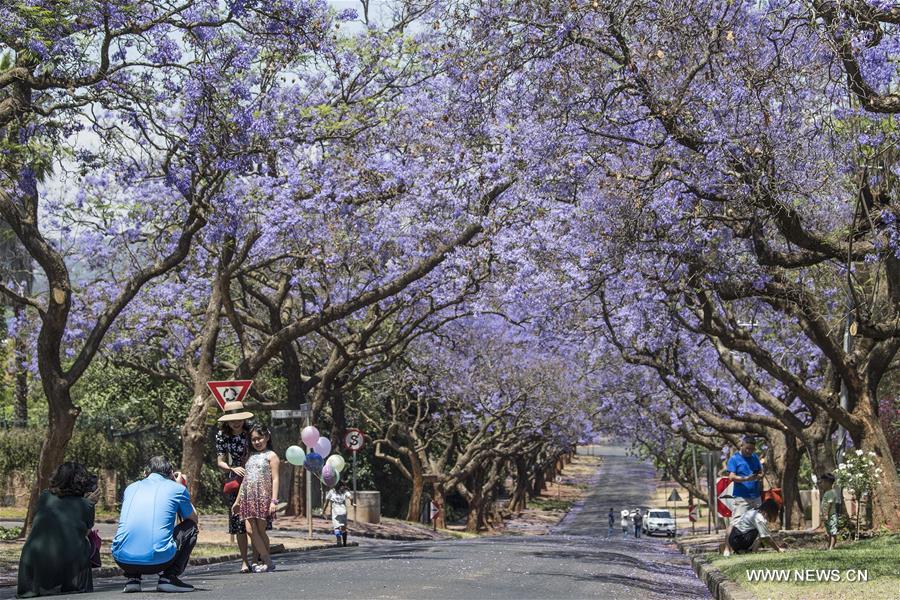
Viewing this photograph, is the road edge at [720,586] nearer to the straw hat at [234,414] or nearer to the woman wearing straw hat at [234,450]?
the woman wearing straw hat at [234,450]

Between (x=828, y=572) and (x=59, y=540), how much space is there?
24.5ft

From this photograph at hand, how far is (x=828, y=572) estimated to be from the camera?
41.2 feet

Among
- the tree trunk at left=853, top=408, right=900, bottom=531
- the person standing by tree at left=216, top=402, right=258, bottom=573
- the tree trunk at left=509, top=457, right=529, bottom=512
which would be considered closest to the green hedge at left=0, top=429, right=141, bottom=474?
the person standing by tree at left=216, top=402, right=258, bottom=573

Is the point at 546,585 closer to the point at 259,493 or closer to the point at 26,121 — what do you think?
the point at 259,493

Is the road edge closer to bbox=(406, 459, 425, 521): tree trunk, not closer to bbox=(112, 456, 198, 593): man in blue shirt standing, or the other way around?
bbox=(112, 456, 198, 593): man in blue shirt standing

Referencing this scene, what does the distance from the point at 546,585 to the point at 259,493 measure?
307 centimetres

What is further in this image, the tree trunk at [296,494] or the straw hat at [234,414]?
the tree trunk at [296,494]

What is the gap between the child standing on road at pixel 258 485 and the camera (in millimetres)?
12586

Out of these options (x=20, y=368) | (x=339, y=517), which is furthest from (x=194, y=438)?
(x=20, y=368)

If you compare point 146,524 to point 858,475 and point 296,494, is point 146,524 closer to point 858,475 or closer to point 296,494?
point 858,475

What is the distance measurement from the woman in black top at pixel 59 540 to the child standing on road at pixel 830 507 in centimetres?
1148

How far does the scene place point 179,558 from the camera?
1066 cm

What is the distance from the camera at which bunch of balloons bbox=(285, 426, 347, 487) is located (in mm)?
17469

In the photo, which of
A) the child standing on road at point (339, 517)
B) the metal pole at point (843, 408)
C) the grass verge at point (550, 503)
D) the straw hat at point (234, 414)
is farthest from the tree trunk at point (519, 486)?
the straw hat at point (234, 414)
